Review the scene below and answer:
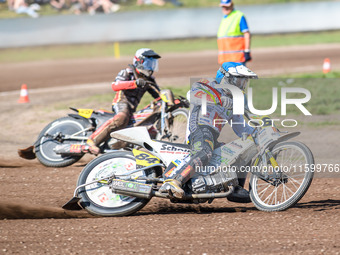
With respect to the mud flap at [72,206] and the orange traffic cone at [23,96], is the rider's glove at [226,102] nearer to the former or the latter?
the mud flap at [72,206]

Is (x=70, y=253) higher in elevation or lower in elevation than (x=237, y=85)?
lower

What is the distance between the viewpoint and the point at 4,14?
1266 inches

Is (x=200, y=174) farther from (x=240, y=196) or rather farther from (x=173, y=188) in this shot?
(x=240, y=196)

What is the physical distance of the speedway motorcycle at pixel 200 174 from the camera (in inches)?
243

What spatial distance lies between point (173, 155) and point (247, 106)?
956 mm

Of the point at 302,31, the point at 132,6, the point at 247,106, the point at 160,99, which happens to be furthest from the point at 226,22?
the point at 132,6

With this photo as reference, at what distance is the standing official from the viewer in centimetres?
1248

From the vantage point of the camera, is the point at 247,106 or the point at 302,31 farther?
the point at 302,31

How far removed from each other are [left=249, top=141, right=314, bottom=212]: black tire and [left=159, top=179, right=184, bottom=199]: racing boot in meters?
0.82

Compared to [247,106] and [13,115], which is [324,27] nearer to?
[13,115]

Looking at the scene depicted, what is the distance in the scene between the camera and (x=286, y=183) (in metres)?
6.22

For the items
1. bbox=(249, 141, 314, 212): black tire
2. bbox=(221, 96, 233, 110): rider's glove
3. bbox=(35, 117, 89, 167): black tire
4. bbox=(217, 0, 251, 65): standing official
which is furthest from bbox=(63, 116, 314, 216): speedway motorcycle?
bbox=(217, 0, 251, 65): standing official

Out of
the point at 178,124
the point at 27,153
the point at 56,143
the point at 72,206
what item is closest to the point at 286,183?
the point at 72,206

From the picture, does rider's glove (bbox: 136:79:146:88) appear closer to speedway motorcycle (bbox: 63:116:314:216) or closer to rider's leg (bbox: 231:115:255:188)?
speedway motorcycle (bbox: 63:116:314:216)
